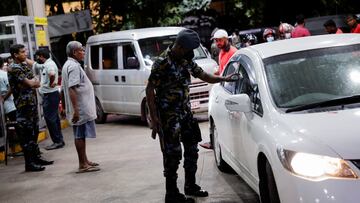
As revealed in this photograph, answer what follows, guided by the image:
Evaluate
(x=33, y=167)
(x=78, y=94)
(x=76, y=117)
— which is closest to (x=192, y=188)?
(x=76, y=117)

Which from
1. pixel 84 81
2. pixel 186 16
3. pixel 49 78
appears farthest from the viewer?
pixel 186 16

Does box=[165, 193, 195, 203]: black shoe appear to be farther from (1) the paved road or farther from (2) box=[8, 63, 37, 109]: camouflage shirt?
(2) box=[8, 63, 37, 109]: camouflage shirt

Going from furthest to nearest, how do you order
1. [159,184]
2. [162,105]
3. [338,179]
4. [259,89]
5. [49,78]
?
[49,78] < [159,184] < [162,105] < [259,89] < [338,179]

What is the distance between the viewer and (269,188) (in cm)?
422

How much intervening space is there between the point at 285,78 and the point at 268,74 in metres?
0.16

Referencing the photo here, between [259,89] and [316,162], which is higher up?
[259,89]

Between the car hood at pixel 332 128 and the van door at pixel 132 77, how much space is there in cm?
680

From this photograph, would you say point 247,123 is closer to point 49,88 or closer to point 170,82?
point 170,82

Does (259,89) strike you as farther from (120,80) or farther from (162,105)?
Answer: (120,80)

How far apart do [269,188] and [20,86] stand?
4718 millimetres

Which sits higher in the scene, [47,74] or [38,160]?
[47,74]

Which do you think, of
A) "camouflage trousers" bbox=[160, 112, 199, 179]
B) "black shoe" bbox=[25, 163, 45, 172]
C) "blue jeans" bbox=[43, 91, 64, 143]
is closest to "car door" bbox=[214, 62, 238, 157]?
"camouflage trousers" bbox=[160, 112, 199, 179]

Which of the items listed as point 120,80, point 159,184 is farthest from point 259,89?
point 120,80

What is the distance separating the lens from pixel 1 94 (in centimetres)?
937
